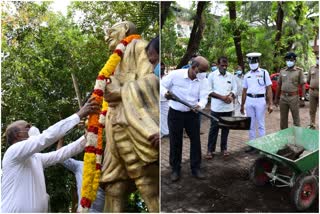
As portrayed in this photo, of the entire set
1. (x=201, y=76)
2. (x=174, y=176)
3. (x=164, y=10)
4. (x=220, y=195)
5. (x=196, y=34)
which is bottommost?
(x=220, y=195)

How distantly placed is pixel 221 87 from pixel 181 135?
68 centimetres

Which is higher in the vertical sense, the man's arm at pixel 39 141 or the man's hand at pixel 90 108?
the man's hand at pixel 90 108

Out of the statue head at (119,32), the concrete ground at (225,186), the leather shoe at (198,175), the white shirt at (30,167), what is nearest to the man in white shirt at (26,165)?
the white shirt at (30,167)

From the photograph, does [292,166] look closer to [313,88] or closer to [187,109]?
[313,88]

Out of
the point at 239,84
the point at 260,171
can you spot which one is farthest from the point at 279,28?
the point at 260,171

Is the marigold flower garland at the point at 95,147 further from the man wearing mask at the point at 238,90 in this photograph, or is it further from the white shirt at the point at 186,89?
the man wearing mask at the point at 238,90

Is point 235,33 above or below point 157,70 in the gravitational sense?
above

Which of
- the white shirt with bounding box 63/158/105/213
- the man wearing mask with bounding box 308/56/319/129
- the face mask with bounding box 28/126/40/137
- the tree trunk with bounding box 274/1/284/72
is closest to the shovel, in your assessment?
the man wearing mask with bounding box 308/56/319/129

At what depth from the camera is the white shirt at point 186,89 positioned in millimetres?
2579

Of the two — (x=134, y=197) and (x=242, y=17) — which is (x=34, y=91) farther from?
(x=242, y=17)

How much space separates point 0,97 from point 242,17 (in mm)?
1734

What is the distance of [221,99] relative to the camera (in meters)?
3.07

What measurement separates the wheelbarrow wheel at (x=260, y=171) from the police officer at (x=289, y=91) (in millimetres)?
338

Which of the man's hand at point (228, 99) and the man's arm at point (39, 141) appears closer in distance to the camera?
the man's arm at point (39, 141)
